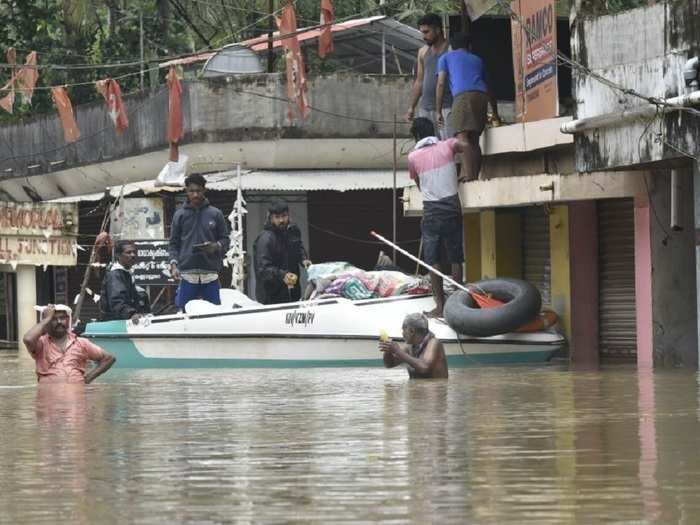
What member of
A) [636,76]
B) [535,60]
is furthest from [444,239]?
[636,76]

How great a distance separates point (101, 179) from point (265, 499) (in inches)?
1044

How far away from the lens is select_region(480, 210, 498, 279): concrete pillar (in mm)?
23359

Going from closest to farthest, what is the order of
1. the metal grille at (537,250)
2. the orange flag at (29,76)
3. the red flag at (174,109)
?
1. the metal grille at (537,250)
2. the red flag at (174,109)
3. the orange flag at (29,76)

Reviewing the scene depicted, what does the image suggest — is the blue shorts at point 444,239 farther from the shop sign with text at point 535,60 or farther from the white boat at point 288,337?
the shop sign with text at point 535,60

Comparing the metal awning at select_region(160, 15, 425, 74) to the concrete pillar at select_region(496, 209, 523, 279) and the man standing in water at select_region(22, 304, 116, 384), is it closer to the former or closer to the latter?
the concrete pillar at select_region(496, 209, 523, 279)

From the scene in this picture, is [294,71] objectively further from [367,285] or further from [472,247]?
[367,285]

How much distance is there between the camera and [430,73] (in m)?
21.6

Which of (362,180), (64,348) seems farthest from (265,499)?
(362,180)

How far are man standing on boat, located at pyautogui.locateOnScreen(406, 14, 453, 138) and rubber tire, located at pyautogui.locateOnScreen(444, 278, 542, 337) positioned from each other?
2.62 metres

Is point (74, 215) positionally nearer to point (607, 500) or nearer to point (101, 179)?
point (101, 179)

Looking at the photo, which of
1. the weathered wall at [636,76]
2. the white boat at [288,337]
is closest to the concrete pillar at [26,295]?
the white boat at [288,337]

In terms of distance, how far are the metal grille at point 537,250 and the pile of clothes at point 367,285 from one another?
2226 millimetres

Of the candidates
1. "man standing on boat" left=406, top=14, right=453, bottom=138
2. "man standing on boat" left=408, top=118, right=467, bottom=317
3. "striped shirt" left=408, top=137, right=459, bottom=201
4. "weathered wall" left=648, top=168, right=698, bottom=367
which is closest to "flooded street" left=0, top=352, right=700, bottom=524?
"weathered wall" left=648, top=168, right=698, bottom=367

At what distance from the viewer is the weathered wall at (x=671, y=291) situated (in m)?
19.0
